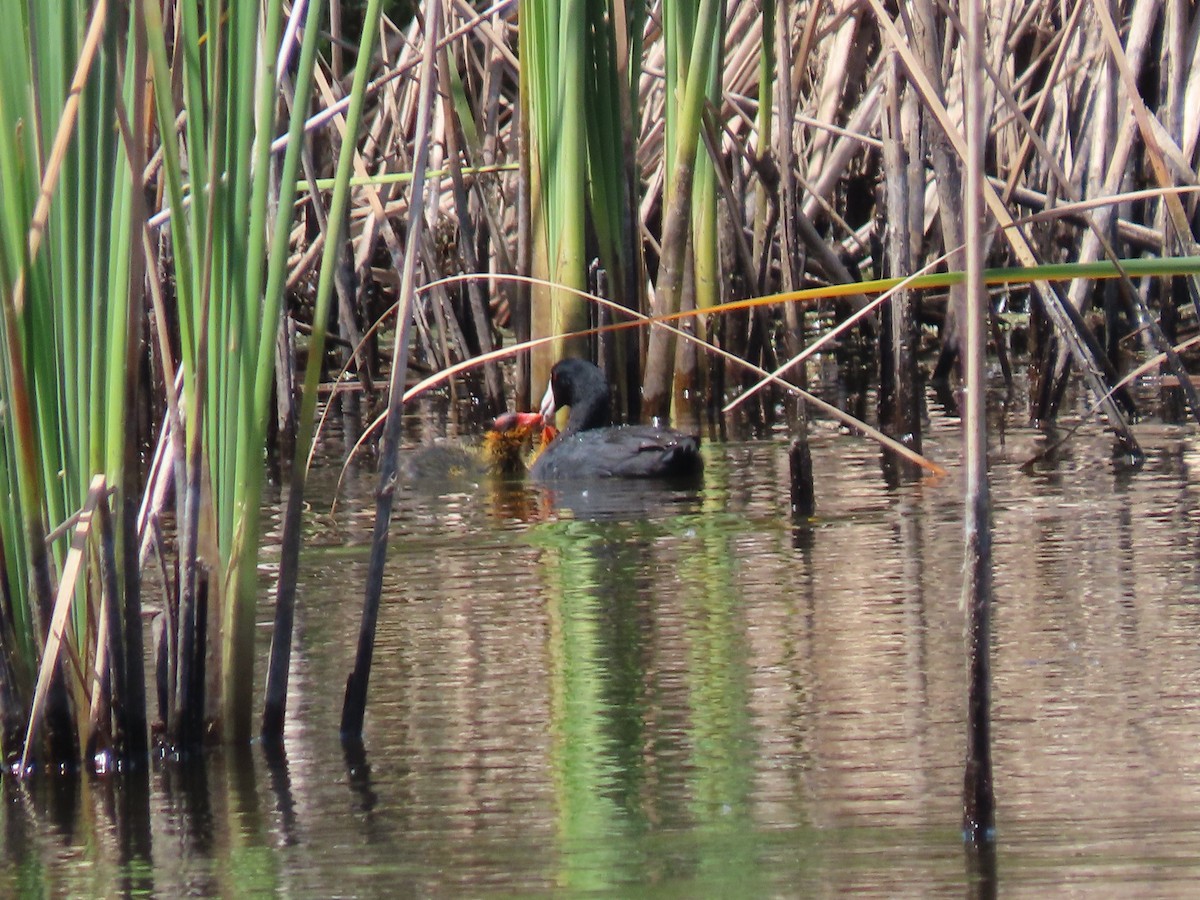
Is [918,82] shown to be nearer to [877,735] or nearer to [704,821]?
[877,735]

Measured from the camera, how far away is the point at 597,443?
706 cm

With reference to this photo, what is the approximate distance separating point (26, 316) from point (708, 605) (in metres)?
1.80

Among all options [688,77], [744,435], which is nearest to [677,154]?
[688,77]

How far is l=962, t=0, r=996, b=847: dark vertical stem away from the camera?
7.61ft

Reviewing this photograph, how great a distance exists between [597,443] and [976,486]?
469cm

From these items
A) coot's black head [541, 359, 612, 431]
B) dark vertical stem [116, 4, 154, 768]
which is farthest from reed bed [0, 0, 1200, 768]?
coot's black head [541, 359, 612, 431]

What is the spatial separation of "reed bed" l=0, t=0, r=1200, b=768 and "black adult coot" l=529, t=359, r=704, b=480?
263mm

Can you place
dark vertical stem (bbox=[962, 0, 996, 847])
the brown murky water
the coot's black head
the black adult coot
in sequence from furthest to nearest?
the coot's black head < the black adult coot < the brown murky water < dark vertical stem (bbox=[962, 0, 996, 847])

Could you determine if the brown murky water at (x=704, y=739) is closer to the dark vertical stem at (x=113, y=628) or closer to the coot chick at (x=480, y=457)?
the dark vertical stem at (x=113, y=628)

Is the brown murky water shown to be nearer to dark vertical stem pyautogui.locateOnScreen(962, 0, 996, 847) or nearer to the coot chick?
dark vertical stem pyautogui.locateOnScreen(962, 0, 996, 847)

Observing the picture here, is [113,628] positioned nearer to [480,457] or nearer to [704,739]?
[704,739]

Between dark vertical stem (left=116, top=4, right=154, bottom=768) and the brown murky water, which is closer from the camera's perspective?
the brown murky water

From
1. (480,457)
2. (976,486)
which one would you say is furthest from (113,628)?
(480,457)

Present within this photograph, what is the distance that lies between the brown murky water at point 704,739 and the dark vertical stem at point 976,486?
7cm
